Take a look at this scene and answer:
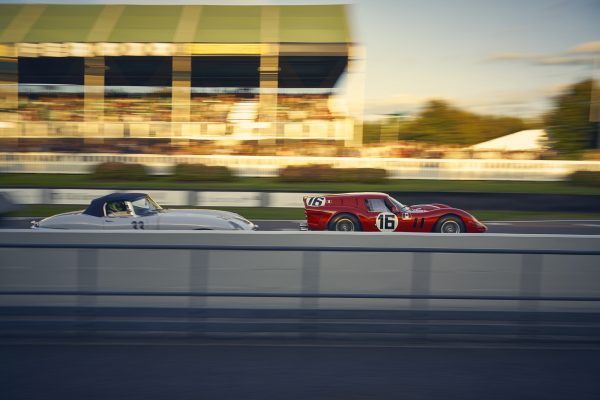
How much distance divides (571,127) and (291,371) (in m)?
47.4

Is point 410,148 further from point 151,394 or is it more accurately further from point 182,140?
point 151,394

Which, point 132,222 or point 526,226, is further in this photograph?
point 526,226

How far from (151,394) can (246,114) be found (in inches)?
1224

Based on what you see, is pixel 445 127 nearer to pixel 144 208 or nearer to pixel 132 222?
pixel 144 208

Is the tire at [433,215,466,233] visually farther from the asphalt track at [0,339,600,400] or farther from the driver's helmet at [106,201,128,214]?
the asphalt track at [0,339,600,400]

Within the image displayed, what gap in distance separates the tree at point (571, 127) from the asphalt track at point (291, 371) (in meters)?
43.0

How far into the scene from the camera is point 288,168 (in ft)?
84.8

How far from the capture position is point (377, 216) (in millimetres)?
12289

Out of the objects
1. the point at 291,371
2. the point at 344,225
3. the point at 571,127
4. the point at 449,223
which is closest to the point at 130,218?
the point at 344,225

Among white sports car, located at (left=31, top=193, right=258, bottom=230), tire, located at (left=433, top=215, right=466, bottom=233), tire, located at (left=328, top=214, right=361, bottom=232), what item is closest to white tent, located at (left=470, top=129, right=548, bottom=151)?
tire, located at (left=433, top=215, right=466, bottom=233)

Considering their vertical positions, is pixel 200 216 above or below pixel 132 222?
above

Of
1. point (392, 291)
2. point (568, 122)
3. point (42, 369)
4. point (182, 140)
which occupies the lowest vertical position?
point (42, 369)

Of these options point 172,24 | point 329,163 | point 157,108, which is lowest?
point 329,163

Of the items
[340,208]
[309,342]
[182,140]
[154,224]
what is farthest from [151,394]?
[182,140]
